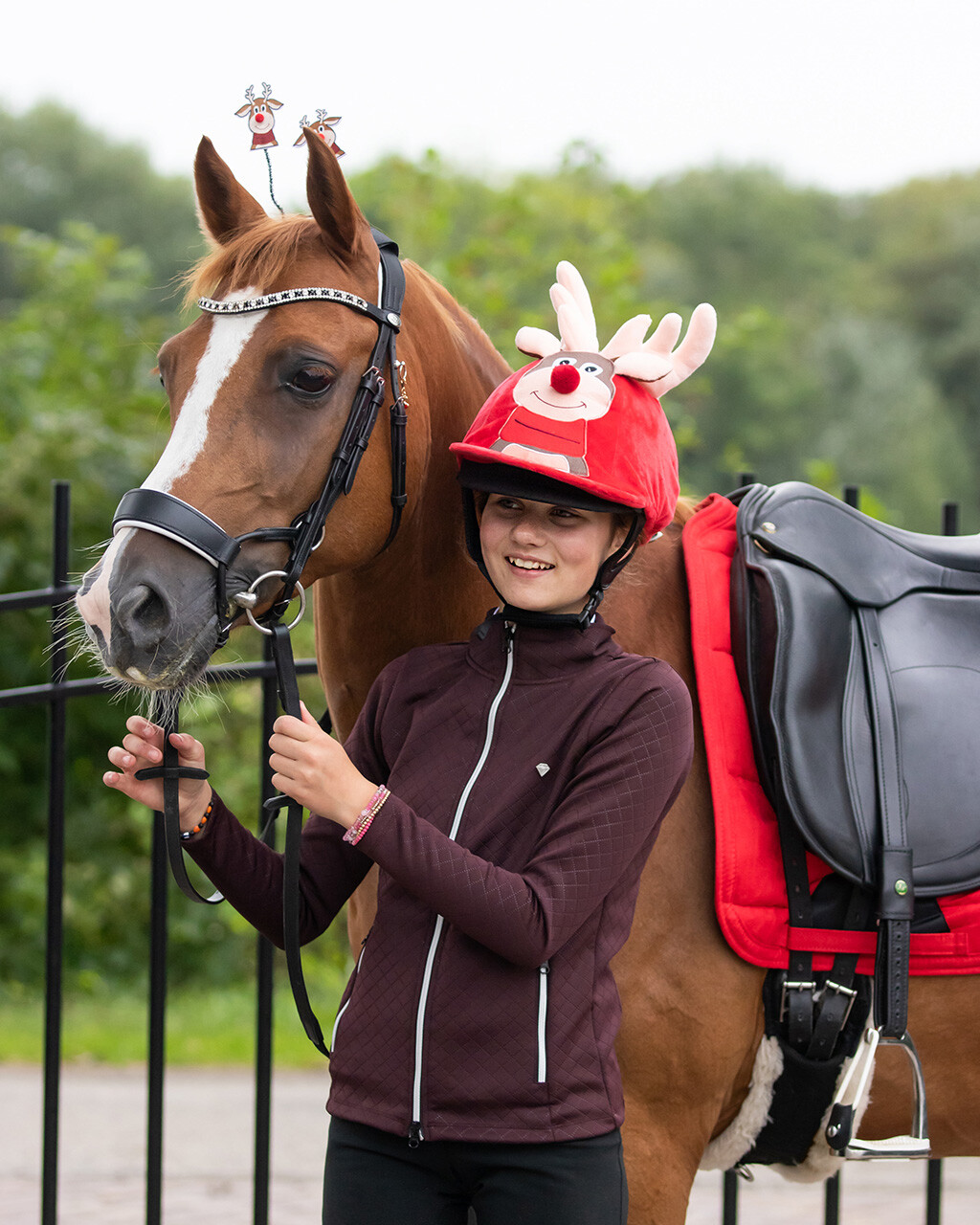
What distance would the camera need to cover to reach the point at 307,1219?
3674mm

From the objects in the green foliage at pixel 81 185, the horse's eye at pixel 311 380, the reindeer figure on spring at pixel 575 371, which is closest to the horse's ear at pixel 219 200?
the horse's eye at pixel 311 380

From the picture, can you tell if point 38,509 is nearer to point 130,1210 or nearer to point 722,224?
point 130,1210

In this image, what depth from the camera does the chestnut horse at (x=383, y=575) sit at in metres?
1.62

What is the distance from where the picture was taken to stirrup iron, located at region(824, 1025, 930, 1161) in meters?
1.88

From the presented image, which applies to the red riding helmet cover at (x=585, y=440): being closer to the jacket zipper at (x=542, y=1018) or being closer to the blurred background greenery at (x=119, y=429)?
the blurred background greenery at (x=119, y=429)

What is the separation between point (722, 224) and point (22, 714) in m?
33.5

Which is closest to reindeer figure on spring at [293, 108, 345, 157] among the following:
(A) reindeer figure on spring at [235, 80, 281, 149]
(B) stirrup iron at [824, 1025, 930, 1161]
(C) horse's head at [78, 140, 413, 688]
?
(A) reindeer figure on spring at [235, 80, 281, 149]

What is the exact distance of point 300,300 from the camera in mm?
1726

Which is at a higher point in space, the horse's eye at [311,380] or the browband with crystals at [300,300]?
the browband with crystals at [300,300]

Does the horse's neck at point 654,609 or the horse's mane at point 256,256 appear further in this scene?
the horse's neck at point 654,609

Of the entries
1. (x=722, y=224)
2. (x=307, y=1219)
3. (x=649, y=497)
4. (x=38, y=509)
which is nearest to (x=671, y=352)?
(x=649, y=497)

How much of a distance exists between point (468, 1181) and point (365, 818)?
486 mm

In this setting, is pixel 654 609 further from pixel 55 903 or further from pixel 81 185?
pixel 81 185

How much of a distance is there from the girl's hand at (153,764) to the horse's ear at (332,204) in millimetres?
748
